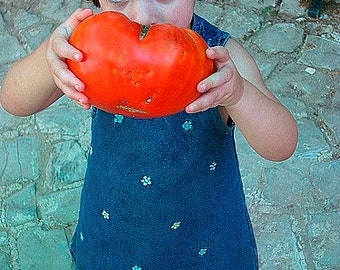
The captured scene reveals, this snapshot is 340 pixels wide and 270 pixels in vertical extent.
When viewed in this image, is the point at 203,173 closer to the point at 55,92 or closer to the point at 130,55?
the point at 55,92

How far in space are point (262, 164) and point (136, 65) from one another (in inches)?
69.8

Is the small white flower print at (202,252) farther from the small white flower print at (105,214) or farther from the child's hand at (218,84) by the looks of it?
the child's hand at (218,84)

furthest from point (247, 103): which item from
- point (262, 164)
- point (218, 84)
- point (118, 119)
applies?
point (262, 164)

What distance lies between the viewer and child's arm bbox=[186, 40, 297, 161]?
0.96 m

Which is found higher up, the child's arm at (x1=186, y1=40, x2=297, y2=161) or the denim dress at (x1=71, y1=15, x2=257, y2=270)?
the child's arm at (x1=186, y1=40, x2=297, y2=161)

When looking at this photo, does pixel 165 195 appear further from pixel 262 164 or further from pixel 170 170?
pixel 262 164

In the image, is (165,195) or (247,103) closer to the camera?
(247,103)

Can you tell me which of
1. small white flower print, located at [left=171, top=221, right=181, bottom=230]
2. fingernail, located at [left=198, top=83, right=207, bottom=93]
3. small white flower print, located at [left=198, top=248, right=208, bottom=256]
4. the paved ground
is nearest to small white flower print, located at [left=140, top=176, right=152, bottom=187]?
small white flower print, located at [left=171, top=221, right=181, bottom=230]

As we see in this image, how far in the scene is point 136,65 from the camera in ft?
2.92

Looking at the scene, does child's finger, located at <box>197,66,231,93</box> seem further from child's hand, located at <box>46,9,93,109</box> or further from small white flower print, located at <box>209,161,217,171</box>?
small white flower print, located at <box>209,161,217,171</box>

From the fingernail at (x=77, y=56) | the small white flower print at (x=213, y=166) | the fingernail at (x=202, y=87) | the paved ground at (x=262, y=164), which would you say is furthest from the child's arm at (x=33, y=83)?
the paved ground at (x=262, y=164)

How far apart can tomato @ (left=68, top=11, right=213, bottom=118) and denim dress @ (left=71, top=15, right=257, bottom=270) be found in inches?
16.8

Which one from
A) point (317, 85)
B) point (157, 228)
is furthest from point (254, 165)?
point (157, 228)

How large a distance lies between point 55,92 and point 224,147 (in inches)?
14.5
